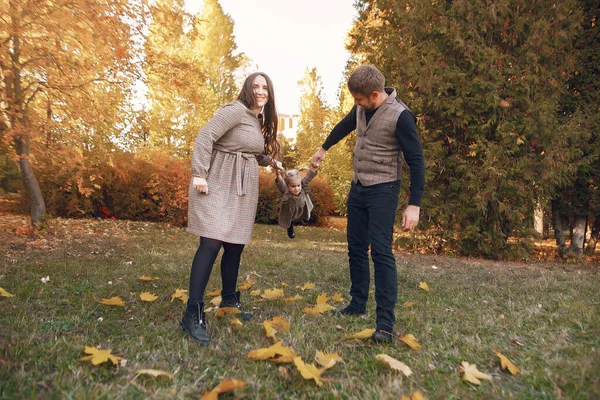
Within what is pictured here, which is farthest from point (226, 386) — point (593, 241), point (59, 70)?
point (593, 241)

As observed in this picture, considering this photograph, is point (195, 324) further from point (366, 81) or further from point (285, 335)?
point (366, 81)

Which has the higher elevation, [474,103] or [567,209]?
[474,103]

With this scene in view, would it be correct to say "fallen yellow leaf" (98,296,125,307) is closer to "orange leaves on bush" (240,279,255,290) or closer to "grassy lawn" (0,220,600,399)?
Result: "grassy lawn" (0,220,600,399)

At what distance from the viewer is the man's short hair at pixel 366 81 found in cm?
280

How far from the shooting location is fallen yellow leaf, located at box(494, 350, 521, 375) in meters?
2.26

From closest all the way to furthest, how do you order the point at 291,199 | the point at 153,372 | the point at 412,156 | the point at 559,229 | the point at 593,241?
the point at 153,372 < the point at 412,156 < the point at 291,199 < the point at 559,229 < the point at 593,241

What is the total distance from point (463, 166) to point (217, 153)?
5.29 m

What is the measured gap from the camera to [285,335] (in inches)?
107

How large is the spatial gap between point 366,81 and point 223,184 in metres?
1.12

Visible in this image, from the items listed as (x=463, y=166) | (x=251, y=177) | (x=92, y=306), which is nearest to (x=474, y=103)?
(x=463, y=166)

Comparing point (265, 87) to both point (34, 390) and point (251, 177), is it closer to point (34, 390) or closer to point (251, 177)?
point (251, 177)

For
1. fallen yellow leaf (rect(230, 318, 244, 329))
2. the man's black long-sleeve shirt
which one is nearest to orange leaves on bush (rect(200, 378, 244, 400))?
fallen yellow leaf (rect(230, 318, 244, 329))

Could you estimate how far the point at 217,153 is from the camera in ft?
9.52

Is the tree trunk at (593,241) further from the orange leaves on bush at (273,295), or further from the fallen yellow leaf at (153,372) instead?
the fallen yellow leaf at (153,372)
